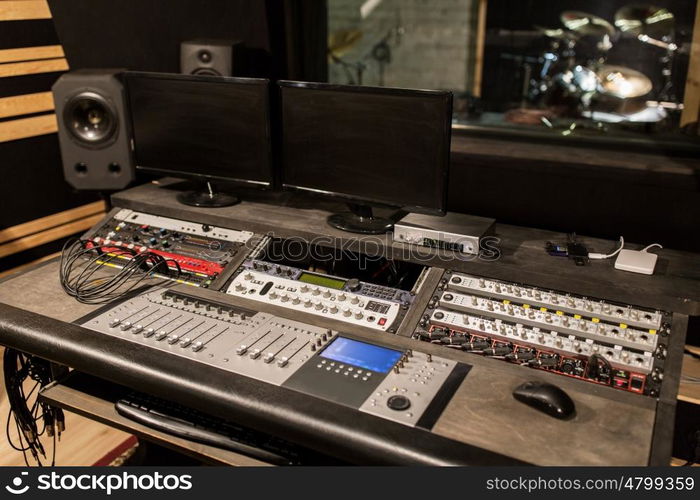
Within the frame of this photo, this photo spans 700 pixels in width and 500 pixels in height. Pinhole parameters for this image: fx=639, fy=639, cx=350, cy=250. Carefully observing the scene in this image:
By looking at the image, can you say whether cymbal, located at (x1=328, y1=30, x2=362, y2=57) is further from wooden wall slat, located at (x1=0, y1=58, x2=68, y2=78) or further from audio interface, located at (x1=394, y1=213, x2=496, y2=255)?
audio interface, located at (x1=394, y1=213, x2=496, y2=255)

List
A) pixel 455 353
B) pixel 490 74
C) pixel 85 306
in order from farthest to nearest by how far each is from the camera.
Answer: pixel 490 74 < pixel 85 306 < pixel 455 353

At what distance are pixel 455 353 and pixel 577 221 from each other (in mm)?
1127

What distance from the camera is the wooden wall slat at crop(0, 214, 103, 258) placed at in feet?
9.63

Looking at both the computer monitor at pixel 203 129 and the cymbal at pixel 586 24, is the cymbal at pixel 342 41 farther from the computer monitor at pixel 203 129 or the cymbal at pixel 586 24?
the computer monitor at pixel 203 129

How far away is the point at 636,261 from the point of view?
1.60 m

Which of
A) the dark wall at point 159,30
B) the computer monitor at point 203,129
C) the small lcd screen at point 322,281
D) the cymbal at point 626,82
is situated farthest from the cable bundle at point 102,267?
the cymbal at point 626,82

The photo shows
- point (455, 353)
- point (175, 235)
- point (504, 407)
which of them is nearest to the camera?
point (504, 407)

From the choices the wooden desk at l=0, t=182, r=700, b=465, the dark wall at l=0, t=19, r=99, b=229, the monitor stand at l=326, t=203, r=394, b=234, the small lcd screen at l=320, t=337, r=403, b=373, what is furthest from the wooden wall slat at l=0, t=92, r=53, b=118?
the small lcd screen at l=320, t=337, r=403, b=373

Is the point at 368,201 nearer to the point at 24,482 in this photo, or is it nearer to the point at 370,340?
the point at 370,340

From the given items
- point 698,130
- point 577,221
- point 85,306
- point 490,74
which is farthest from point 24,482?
point 490,74

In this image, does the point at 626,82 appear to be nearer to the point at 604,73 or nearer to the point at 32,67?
the point at 604,73

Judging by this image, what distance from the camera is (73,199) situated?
3209 mm

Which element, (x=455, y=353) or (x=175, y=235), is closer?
(x=455, y=353)

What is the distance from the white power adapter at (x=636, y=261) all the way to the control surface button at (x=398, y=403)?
0.70 metres
